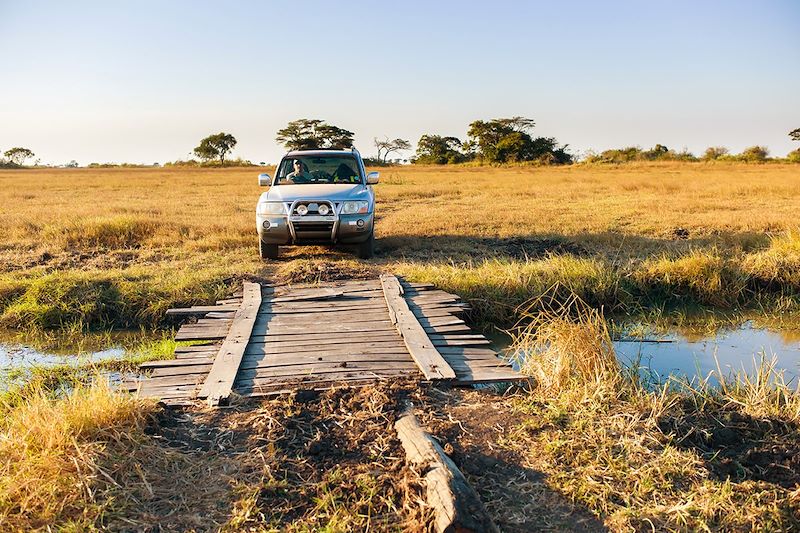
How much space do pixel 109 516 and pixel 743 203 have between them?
17.2m

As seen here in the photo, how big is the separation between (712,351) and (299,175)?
643cm

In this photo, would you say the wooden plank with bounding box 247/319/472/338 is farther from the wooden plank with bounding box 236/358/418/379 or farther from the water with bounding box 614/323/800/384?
the water with bounding box 614/323/800/384

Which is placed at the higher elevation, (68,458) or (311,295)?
(311,295)

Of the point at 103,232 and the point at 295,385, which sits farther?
the point at 103,232

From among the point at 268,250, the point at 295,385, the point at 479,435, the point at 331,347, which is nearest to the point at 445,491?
the point at 479,435

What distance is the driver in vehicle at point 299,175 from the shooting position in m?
9.96

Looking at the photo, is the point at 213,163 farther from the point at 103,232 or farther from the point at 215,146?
the point at 103,232

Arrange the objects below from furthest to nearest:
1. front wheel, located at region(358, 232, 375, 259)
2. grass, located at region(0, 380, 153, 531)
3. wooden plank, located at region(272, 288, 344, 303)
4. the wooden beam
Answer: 1. front wheel, located at region(358, 232, 375, 259)
2. wooden plank, located at region(272, 288, 344, 303)
3. grass, located at region(0, 380, 153, 531)
4. the wooden beam

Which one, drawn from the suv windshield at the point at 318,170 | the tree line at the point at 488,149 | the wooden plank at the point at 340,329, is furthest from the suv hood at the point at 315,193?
the tree line at the point at 488,149

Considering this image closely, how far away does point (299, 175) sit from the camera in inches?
395

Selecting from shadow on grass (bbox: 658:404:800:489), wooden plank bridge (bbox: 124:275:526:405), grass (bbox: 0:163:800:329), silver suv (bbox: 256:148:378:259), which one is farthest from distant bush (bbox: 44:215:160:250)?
shadow on grass (bbox: 658:404:800:489)

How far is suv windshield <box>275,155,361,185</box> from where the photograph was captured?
9953mm

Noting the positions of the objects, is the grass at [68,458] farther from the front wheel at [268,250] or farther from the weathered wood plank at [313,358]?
the front wheel at [268,250]

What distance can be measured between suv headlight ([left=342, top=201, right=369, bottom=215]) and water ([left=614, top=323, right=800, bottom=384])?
3985 millimetres
